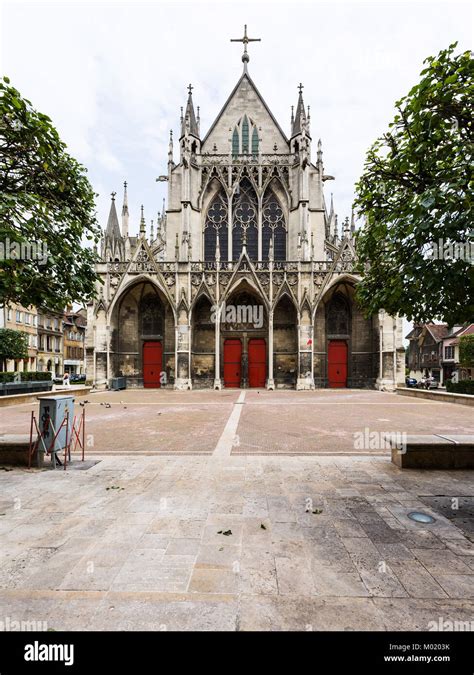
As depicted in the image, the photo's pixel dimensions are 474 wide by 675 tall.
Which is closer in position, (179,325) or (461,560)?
(461,560)

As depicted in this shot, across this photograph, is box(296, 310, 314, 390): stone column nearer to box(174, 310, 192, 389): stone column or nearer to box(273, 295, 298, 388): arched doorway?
box(273, 295, 298, 388): arched doorway

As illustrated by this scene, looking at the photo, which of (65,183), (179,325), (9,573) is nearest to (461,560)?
(9,573)

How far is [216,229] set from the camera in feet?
88.8

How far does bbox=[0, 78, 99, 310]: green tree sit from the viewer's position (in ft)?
15.9

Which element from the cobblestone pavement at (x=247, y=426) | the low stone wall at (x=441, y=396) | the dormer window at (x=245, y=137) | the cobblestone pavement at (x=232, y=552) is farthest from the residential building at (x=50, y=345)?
the cobblestone pavement at (x=232, y=552)

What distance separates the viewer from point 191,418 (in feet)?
37.1

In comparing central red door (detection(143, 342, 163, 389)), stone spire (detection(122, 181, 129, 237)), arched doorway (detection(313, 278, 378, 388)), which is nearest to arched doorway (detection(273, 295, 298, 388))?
arched doorway (detection(313, 278, 378, 388))

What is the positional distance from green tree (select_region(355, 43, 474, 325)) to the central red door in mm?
22082

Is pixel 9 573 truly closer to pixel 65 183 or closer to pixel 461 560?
pixel 461 560

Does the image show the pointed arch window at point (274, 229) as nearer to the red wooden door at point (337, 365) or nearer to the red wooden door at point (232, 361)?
the red wooden door at point (232, 361)

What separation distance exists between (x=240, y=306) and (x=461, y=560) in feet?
76.0

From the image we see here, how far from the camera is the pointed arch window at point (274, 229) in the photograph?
27.0 meters

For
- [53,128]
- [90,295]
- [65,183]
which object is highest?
[53,128]

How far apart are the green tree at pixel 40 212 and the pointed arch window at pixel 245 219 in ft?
69.4
